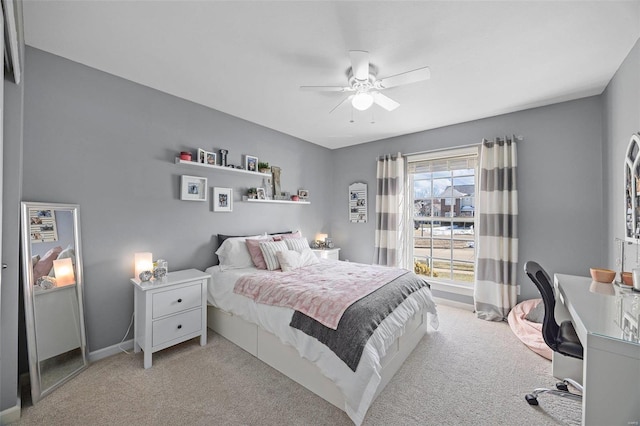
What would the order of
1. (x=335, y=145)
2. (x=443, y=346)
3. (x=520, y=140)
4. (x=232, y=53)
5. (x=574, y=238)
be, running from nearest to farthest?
(x=232, y=53), (x=443, y=346), (x=574, y=238), (x=520, y=140), (x=335, y=145)

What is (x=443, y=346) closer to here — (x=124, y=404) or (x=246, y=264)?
(x=246, y=264)

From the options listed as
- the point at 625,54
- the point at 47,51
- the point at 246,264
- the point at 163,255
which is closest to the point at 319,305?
the point at 246,264

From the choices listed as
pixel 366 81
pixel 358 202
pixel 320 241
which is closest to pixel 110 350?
pixel 320 241

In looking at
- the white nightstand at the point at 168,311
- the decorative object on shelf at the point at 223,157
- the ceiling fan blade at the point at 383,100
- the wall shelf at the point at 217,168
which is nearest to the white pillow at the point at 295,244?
the wall shelf at the point at 217,168

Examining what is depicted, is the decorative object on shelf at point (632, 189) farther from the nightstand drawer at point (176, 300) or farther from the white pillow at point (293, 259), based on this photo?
the nightstand drawer at point (176, 300)

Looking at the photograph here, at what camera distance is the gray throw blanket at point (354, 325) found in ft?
5.70

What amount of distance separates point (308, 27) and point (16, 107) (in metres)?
2.04

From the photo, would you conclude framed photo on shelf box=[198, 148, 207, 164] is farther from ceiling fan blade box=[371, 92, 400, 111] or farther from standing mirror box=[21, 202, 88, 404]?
ceiling fan blade box=[371, 92, 400, 111]

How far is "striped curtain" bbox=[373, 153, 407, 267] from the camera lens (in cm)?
425

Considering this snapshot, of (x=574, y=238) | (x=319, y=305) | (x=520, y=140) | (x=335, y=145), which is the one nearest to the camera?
(x=319, y=305)

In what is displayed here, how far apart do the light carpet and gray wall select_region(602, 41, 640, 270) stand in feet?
4.57

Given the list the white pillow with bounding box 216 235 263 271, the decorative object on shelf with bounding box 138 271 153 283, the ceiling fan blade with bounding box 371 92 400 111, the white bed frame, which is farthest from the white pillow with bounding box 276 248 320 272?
the ceiling fan blade with bounding box 371 92 400 111

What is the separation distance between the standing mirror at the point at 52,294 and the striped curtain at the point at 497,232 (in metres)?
4.36

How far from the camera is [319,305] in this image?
2018 millimetres
